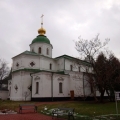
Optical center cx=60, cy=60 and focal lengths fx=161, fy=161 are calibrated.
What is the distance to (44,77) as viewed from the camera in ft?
97.7

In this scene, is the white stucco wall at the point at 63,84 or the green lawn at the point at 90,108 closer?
the green lawn at the point at 90,108

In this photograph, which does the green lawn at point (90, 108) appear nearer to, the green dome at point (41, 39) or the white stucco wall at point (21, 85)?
the white stucco wall at point (21, 85)

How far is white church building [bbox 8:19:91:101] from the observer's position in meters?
30.0

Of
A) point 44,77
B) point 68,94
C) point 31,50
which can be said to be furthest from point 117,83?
point 31,50

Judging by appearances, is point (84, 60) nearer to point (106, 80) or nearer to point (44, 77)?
point (106, 80)

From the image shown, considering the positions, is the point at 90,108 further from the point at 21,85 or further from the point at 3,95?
the point at 3,95

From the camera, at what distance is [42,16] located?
42.5 metres

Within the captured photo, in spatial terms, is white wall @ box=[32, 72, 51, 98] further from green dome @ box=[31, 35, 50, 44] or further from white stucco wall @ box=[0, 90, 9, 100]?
white stucco wall @ box=[0, 90, 9, 100]

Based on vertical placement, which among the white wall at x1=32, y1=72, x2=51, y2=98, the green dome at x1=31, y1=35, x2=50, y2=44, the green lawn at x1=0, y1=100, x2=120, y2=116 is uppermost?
the green dome at x1=31, y1=35, x2=50, y2=44

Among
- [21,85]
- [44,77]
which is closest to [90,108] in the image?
[44,77]

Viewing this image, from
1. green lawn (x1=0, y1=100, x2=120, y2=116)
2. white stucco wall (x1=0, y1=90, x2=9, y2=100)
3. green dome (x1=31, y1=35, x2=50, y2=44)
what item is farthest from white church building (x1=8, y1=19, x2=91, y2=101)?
green lawn (x1=0, y1=100, x2=120, y2=116)

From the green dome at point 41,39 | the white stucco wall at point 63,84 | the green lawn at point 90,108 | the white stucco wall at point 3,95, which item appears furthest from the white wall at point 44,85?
the white stucco wall at point 3,95

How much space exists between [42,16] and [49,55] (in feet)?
37.6

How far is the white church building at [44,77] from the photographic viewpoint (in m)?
30.0
